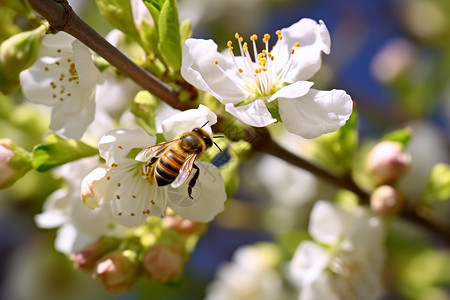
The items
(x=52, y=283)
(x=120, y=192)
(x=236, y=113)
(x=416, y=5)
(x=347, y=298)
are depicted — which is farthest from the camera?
(x=416, y=5)

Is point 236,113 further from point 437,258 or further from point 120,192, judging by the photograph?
point 437,258

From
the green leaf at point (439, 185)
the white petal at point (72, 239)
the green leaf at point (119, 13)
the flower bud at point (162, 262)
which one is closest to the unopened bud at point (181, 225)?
the flower bud at point (162, 262)

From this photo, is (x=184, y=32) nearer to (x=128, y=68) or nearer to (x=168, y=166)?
(x=128, y=68)

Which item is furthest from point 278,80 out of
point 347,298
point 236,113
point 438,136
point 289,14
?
point 289,14

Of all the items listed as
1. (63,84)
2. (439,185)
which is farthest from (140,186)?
(439,185)

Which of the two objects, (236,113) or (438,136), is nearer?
(236,113)

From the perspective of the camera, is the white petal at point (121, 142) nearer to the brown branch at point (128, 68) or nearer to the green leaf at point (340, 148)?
the brown branch at point (128, 68)
